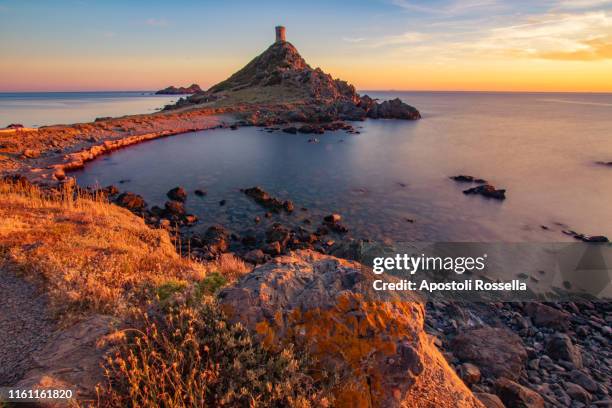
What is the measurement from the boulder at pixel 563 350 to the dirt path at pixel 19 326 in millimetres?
11832

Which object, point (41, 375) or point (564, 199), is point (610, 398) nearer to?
point (41, 375)

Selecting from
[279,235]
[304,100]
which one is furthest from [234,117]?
[279,235]

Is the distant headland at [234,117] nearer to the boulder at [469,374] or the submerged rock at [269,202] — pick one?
the submerged rock at [269,202]

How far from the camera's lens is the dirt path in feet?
14.1

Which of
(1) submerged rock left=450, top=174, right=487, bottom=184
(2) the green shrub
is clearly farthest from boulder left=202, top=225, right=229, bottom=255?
(1) submerged rock left=450, top=174, right=487, bottom=184

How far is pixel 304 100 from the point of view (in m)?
87.1

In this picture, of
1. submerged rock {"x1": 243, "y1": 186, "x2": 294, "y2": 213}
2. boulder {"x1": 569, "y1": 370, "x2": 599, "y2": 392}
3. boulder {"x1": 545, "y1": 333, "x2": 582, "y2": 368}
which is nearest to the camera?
boulder {"x1": 569, "y1": 370, "x2": 599, "y2": 392}

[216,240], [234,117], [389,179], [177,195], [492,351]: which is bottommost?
[492,351]

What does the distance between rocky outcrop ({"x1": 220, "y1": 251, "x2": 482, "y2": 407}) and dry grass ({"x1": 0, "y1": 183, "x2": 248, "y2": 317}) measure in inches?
105

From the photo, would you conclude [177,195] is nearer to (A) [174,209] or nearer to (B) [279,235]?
(A) [174,209]

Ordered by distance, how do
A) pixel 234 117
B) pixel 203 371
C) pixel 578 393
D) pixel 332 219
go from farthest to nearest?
pixel 234 117, pixel 332 219, pixel 578 393, pixel 203 371

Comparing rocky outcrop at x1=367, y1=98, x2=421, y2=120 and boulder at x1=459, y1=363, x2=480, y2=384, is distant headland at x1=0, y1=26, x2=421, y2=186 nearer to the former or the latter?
rocky outcrop at x1=367, y1=98, x2=421, y2=120

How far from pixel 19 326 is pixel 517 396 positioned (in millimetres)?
9412

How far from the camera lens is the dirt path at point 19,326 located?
4.29 meters
